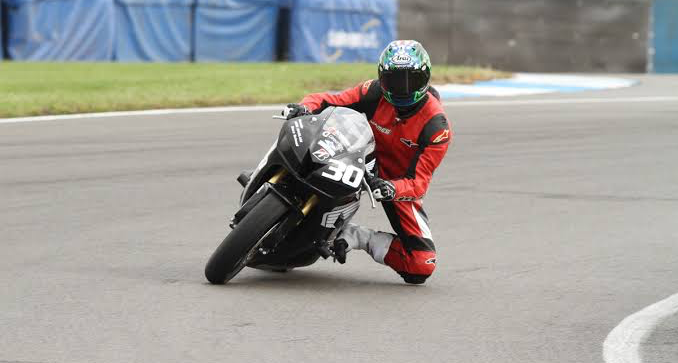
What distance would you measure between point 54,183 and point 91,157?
158 centimetres

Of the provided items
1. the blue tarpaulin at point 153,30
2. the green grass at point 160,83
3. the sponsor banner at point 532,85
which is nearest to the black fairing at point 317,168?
the green grass at point 160,83

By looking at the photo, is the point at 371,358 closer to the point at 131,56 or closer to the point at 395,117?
the point at 395,117

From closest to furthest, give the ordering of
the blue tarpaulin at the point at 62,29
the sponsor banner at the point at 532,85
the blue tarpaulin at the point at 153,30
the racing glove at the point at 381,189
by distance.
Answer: the racing glove at the point at 381,189, the sponsor banner at the point at 532,85, the blue tarpaulin at the point at 62,29, the blue tarpaulin at the point at 153,30

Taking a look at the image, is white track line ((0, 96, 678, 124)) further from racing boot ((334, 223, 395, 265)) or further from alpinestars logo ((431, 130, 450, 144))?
alpinestars logo ((431, 130, 450, 144))

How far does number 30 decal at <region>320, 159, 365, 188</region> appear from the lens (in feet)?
18.8

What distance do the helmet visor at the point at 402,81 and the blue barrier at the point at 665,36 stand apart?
25105 mm

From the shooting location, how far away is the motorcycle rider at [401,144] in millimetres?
6160

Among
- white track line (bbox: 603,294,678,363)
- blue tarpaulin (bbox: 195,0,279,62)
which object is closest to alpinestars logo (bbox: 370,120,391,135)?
white track line (bbox: 603,294,678,363)

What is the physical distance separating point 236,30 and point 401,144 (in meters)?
21.6

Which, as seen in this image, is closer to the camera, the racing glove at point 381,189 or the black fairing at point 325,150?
the black fairing at point 325,150

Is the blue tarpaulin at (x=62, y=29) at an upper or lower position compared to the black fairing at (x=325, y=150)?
lower

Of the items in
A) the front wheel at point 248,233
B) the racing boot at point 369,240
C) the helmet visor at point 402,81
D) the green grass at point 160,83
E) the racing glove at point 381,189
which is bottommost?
the green grass at point 160,83

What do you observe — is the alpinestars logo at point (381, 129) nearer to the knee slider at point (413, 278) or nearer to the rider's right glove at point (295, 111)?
the rider's right glove at point (295, 111)

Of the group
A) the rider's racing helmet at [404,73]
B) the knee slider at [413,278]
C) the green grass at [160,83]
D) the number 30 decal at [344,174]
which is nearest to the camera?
the number 30 decal at [344,174]
